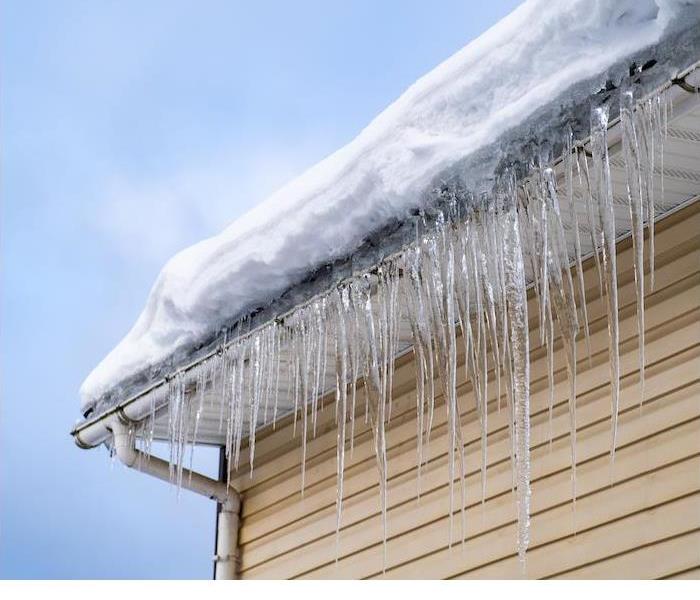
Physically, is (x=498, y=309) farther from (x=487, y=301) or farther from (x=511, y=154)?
(x=511, y=154)

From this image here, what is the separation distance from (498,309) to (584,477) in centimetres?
63

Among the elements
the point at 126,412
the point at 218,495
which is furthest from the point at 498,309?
the point at 218,495

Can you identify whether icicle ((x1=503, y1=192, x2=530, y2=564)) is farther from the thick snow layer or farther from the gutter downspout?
the gutter downspout

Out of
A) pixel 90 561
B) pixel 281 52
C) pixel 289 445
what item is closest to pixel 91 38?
pixel 281 52

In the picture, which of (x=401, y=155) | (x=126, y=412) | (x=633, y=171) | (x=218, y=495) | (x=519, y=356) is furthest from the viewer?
(x=218, y=495)

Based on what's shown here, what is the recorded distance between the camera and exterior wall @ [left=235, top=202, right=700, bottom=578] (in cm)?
364

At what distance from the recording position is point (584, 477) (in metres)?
3.93

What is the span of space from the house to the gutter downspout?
0.33 meters

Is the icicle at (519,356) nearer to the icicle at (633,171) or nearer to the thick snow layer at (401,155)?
the thick snow layer at (401,155)

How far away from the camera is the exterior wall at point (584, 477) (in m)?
3.64

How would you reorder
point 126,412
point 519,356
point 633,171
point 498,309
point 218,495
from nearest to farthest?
point 633,171
point 519,356
point 498,309
point 126,412
point 218,495

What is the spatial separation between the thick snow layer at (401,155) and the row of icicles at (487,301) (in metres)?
→ 0.13

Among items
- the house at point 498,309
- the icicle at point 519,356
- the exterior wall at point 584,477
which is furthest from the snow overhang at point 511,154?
the exterior wall at point 584,477

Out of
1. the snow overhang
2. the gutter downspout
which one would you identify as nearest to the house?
the snow overhang
